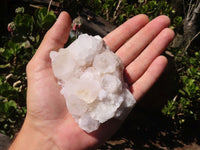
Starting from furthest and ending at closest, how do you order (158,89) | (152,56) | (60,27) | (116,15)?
Answer: (116,15) → (158,89) → (152,56) → (60,27)

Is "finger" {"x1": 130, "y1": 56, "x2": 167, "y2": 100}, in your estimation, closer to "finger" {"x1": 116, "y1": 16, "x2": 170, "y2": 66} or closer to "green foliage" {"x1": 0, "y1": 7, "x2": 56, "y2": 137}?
"finger" {"x1": 116, "y1": 16, "x2": 170, "y2": 66}

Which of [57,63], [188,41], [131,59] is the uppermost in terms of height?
[57,63]

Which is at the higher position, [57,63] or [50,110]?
[57,63]

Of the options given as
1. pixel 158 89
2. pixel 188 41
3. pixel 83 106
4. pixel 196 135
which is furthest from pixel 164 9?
pixel 83 106

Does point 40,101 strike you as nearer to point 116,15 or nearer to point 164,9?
point 116,15

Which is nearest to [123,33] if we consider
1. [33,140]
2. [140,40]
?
[140,40]

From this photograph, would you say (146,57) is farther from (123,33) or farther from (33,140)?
(33,140)

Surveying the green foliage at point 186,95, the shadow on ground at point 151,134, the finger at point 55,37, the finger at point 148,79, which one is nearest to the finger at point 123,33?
the finger at point 148,79
